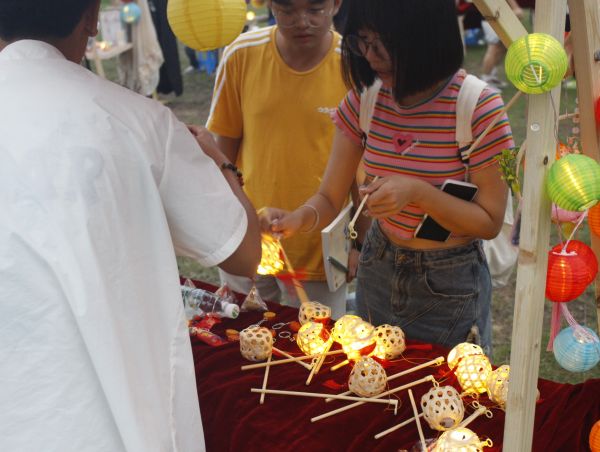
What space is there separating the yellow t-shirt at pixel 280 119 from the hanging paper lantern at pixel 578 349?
1032 millimetres

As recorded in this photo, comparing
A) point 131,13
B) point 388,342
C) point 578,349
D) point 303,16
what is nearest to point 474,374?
point 388,342

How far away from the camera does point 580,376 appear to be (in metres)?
2.58

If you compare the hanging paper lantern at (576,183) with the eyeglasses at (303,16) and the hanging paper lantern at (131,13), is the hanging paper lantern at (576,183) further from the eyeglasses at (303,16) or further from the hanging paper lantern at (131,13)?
the hanging paper lantern at (131,13)

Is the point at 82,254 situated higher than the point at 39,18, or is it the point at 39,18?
the point at 39,18

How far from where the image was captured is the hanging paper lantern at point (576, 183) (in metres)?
0.85

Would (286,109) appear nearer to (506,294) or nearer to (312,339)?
(312,339)

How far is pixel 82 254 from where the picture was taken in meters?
0.89

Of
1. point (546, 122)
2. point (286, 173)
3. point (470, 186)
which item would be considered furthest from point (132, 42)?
point (546, 122)

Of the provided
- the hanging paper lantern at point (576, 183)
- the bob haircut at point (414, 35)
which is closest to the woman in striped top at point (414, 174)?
the bob haircut at point (414, 35)

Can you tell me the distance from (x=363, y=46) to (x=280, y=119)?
551 mm

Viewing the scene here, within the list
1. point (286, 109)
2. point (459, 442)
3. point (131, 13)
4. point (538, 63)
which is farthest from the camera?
point (131, 13)

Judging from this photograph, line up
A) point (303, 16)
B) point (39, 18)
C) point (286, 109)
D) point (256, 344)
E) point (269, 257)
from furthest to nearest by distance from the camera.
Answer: point (286, 109) < point (303, 16) < point (269, 257) < point (256, 344) < point (39, 18)

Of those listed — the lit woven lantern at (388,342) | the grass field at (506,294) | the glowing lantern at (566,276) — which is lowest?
the grass field at (506,294)

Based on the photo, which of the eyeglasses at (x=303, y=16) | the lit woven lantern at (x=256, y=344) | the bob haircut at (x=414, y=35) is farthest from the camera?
the eyeglasses at (x=303, y=16)
